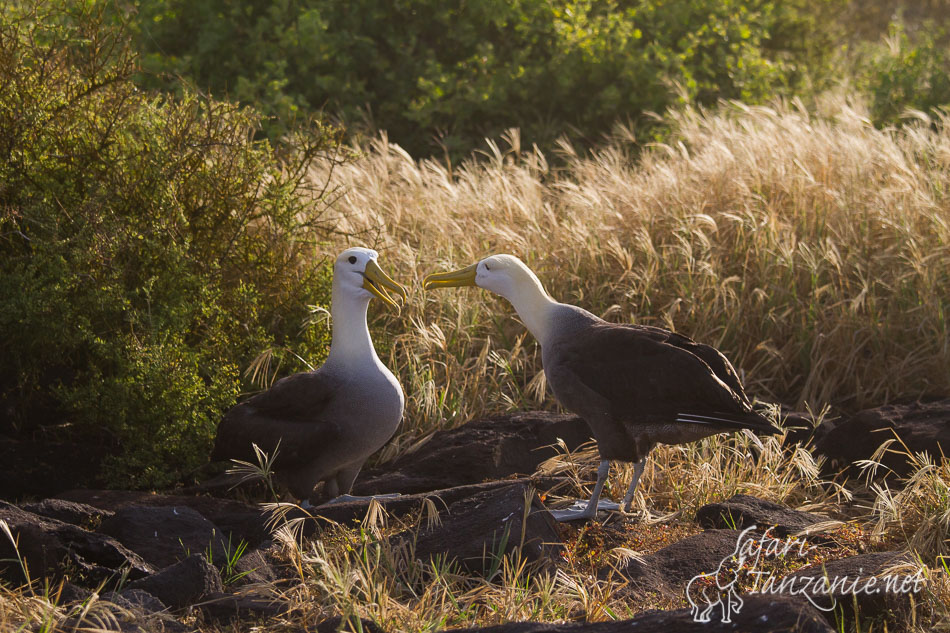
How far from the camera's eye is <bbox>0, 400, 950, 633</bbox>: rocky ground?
10.6 ft

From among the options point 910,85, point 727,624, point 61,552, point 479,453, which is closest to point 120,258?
point 61,552

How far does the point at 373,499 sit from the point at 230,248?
2142mm

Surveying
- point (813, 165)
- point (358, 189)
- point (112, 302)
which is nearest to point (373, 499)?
point (112, 302)

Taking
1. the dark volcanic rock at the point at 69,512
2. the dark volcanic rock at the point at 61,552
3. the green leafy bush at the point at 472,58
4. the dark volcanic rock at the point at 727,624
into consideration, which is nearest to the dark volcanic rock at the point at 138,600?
the dark volcanic rock at the point at 61,552

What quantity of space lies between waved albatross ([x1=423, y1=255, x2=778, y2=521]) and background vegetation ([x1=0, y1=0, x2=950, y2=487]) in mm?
1208

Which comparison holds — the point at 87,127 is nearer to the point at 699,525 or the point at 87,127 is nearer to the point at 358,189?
the point at 358,189

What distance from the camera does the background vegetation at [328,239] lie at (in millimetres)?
4914

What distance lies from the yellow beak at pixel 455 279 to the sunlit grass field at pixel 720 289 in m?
0.83

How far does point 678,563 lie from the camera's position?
12.5ft

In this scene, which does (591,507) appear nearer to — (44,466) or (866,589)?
(866,589)

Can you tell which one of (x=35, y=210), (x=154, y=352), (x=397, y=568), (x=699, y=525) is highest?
(x=35, y=210)

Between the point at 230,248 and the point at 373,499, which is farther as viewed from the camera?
the point at 230,248

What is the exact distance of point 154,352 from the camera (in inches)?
186

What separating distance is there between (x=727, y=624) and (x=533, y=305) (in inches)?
81.7
